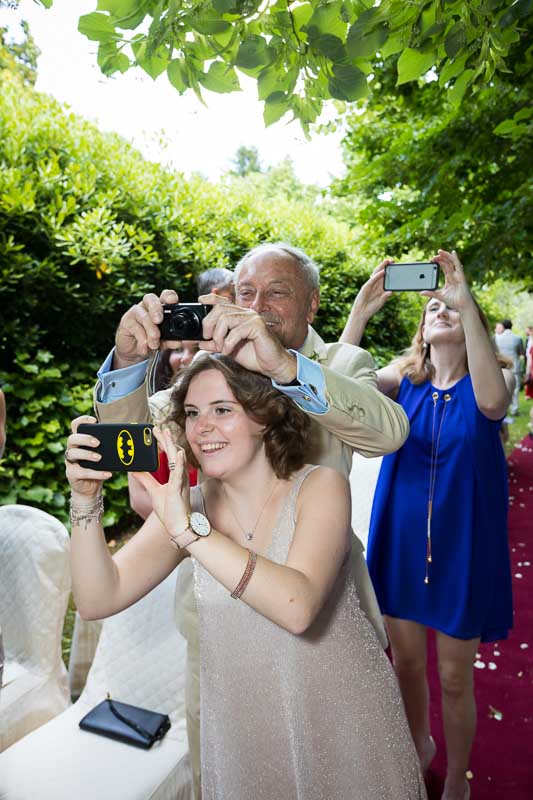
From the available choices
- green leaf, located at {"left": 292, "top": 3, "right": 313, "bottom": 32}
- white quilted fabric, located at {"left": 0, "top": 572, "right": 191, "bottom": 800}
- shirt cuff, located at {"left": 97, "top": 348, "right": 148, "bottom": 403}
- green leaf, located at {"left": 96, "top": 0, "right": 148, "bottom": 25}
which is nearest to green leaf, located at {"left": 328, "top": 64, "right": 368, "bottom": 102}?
→ green leaf, located at {"left": 292, "top": 3, "right": 313, "bottom": 32}

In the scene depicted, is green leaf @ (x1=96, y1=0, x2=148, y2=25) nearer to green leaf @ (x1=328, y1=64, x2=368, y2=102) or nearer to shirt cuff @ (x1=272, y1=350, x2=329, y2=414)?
green leaf @ (x1=328, y1=64, x2=368, y2=102)

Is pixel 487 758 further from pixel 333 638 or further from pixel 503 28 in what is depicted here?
pixel 503 28

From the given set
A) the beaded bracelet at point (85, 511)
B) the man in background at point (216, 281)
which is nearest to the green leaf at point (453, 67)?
the man in background at point (216, 281)

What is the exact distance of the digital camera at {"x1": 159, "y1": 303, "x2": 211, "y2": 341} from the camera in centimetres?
146

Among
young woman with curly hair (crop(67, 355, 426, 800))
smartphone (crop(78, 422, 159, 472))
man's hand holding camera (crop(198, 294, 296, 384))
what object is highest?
man's hand holding camera (crop(198, 294, 296, 384))

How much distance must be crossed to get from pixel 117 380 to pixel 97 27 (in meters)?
0.90

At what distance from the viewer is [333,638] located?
1.45 m

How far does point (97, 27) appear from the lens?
146cm

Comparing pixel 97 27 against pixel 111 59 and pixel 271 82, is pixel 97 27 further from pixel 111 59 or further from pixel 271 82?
pixel 271 82

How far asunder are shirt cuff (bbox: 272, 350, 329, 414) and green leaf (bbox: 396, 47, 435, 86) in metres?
0.86

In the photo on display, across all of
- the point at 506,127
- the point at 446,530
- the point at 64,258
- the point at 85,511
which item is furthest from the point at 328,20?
the point at 64,258

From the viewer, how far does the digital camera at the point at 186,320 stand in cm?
146

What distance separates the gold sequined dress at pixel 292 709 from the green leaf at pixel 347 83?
3.51 ft

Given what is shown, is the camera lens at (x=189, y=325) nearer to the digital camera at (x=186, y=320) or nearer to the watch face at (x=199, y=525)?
the digital camera at (x=186, y=320)
